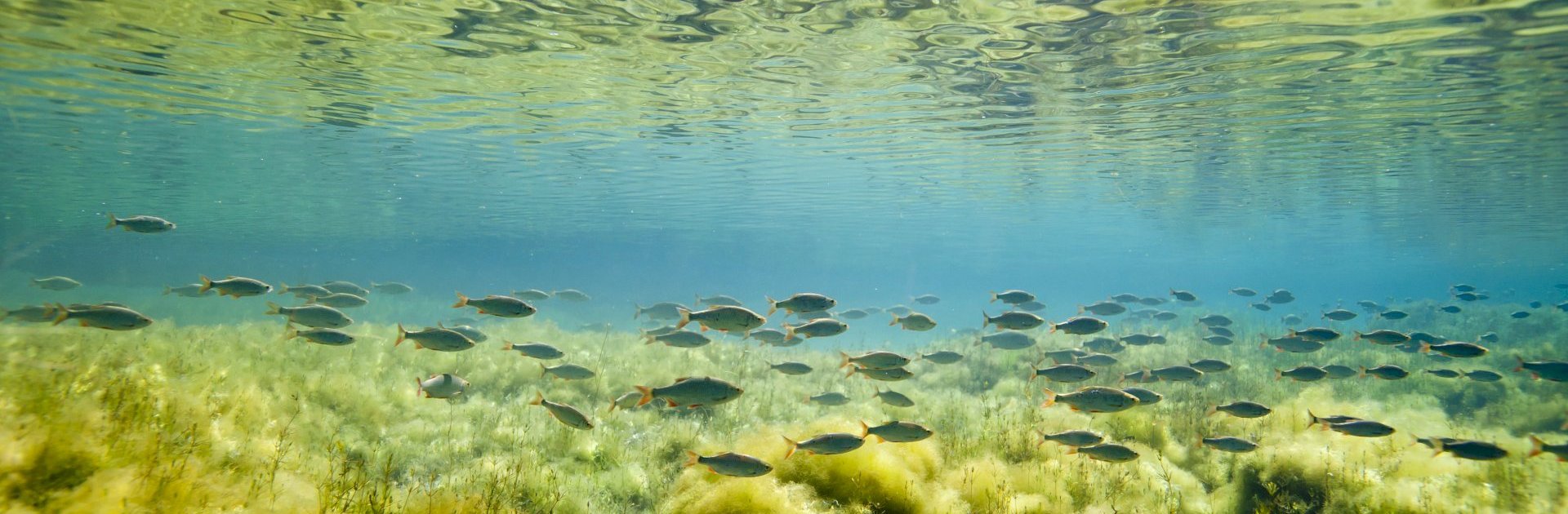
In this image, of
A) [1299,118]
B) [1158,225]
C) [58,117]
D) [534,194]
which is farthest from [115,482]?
[1158,225]

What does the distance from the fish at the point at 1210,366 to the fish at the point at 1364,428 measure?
2.59 meters

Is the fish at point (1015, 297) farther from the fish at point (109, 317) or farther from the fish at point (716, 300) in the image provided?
the fish at point (109, 317)

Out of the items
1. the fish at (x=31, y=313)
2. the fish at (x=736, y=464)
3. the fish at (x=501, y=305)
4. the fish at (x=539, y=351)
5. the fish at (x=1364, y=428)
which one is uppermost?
the fish at (x=501, y=305)

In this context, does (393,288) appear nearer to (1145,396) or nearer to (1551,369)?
(1145,396)

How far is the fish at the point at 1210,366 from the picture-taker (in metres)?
9.93

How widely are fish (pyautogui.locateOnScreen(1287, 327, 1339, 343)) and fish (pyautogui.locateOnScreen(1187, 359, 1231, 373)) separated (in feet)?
5.94

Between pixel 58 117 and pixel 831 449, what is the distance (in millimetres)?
30771

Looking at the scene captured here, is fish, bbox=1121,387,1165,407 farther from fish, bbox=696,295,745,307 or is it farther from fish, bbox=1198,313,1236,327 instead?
fish, bbox=1198,313,1236,327

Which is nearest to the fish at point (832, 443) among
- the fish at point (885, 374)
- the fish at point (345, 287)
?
the fish at point (885, 374)

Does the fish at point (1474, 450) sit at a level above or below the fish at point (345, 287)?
above

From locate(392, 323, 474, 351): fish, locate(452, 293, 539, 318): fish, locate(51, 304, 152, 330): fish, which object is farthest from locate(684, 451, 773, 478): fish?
locate(51, 304, 152, 330): fish

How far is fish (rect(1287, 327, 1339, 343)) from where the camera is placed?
10.2 metres

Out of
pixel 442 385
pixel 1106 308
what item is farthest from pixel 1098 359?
pixel 442 385

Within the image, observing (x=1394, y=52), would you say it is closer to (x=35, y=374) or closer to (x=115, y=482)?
(x=115, y=482)
